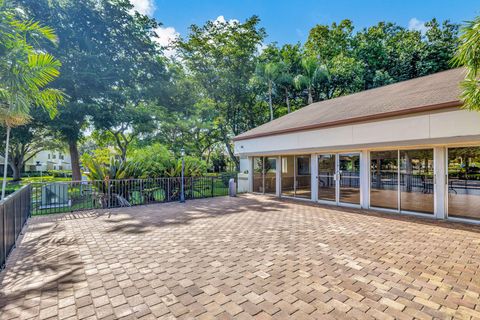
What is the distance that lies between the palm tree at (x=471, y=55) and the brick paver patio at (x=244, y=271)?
3.28m

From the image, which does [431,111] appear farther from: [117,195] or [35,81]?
[117,195]

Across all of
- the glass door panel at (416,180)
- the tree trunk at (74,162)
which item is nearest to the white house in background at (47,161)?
the tree trunk at (74,162)

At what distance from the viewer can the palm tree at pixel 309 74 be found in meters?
22.3

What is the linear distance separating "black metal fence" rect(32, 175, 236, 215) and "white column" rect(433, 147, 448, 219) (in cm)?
1005

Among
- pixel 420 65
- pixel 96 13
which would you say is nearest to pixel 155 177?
pixel 96 13

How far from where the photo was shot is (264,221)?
7961 millimetres

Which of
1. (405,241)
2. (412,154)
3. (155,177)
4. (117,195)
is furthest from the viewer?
(155,177)

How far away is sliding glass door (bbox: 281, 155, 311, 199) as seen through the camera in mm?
12500

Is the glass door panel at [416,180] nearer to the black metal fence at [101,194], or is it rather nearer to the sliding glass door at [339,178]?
the sliding glass door at [339,178]

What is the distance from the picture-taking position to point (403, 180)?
885cm

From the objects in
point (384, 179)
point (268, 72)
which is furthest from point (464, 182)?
point (268, 72)

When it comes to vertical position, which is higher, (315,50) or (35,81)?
(315,50)

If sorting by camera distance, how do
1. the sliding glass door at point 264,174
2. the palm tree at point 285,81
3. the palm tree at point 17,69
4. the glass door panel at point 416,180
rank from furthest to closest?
1. the palm tree at point 285,81
2. the sliding glass door at point 264,174
3. the glass door panel at point 416,180
4. the palm tree at point 17,69

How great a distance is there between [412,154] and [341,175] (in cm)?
271
